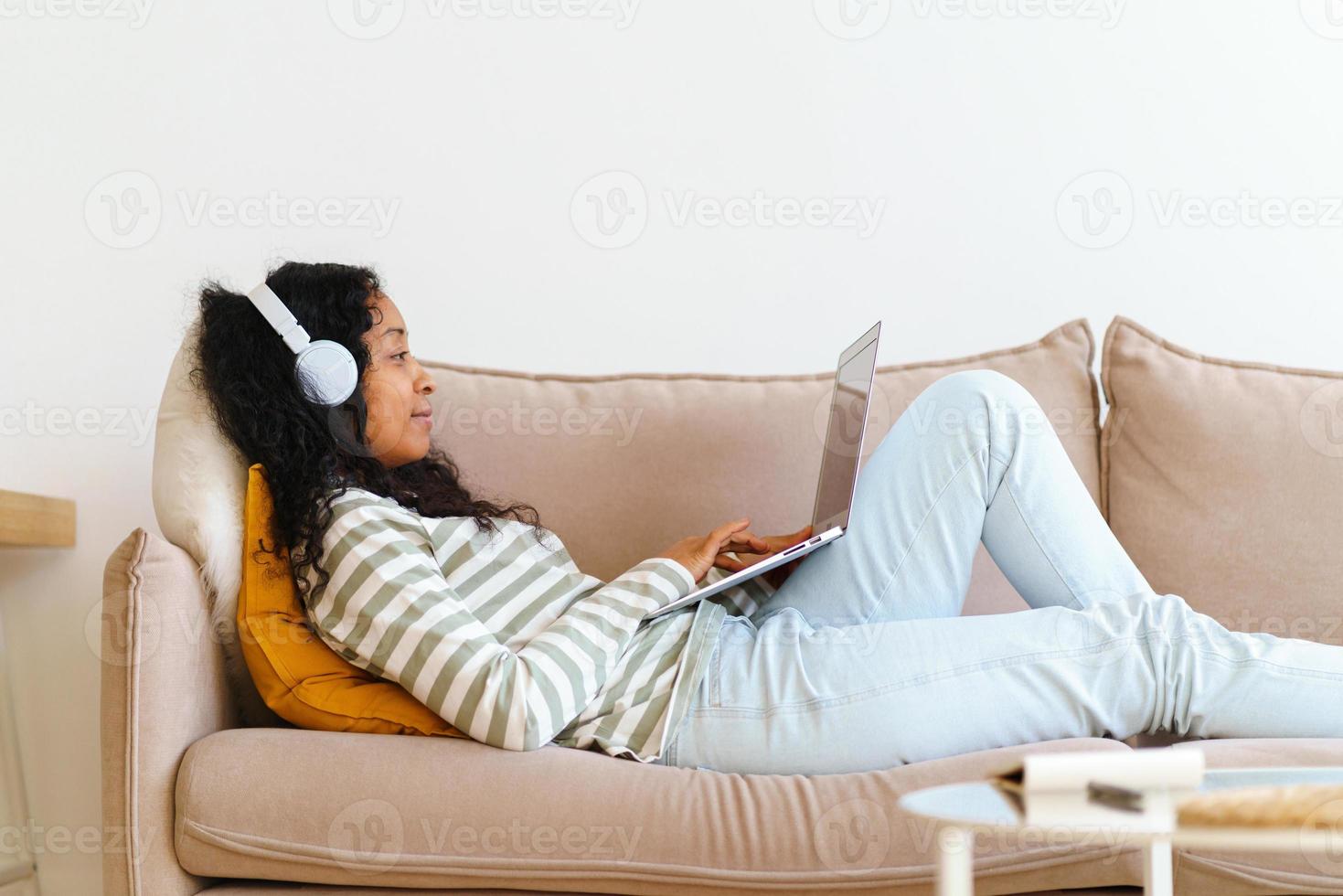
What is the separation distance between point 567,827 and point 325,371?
61cm

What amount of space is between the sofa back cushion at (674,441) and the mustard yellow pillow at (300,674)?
40 centimetres

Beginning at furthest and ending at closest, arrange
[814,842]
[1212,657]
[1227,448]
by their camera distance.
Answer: [1227,448], [1212,657], [814,842]

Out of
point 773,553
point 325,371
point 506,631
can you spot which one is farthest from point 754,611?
point 325,371

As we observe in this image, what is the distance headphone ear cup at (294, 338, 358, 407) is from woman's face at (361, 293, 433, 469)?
0.18ft

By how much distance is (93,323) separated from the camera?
1959mm

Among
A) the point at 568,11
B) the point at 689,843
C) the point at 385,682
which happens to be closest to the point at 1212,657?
the point at 689,843

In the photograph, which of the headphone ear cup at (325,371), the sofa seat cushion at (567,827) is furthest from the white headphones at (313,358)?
the sofa seat cushion at (567,827)

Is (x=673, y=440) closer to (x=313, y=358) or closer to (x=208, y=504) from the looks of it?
(x=313, y=358)

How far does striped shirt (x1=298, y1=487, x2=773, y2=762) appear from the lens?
114 cm

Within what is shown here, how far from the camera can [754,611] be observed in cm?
152

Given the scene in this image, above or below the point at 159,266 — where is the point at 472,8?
above

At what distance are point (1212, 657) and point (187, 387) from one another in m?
1.19

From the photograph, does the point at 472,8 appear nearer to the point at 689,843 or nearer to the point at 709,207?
the point at 709,207

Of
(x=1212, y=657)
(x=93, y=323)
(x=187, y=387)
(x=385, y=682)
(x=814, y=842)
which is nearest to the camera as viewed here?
(x=814, y=842)
